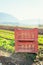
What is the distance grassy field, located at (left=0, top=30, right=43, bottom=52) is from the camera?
3031 millimetres

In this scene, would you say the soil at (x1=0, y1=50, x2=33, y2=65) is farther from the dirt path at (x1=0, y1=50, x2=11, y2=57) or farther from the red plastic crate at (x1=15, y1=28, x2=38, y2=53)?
the red plastic crate at (x1=15, y1=28, x2=38, y2=53)

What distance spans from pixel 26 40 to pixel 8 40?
38 cm

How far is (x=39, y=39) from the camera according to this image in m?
2.98

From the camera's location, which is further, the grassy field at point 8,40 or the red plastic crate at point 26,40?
the grassy field at point 8,40

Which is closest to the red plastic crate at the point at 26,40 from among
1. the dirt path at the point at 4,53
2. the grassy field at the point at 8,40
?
the grassy field at the point at 8,40

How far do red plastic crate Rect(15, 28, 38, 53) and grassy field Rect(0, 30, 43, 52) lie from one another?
0.10 meters

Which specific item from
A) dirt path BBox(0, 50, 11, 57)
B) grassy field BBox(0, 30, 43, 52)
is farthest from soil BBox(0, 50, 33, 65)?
grassy field BBox(0, 30, 43, 52)

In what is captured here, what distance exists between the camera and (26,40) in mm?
2953

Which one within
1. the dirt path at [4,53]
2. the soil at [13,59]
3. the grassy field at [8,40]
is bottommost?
the soil at [13,59]

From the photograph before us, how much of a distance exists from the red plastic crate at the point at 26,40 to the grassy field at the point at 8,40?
10cm

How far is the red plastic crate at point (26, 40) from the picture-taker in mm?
2920

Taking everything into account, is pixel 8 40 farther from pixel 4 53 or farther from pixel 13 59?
pixel 13 59

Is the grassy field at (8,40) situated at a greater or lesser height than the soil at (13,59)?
greater

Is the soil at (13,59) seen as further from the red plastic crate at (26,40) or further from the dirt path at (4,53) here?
the red plastic crate at (26,40)
